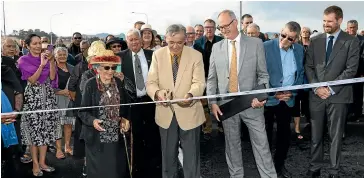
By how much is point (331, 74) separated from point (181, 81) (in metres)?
1.90

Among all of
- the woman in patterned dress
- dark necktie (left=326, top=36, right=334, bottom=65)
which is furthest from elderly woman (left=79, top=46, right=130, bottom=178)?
dark necktie (left=326, top=36, right=334, bottom=65)

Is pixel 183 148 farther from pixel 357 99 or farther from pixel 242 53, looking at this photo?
pixel 357 99

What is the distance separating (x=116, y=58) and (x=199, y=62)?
943 millimetres

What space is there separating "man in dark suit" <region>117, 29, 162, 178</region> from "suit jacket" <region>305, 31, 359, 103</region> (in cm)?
217

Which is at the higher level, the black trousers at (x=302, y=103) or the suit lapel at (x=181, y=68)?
the suit lapel at (x=181, y=68)

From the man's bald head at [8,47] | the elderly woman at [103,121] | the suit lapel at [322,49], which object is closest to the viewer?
the elderly woman at [103,121]

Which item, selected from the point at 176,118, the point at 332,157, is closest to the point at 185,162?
the point at 176,118

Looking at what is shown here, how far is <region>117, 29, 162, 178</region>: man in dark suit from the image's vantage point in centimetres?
486

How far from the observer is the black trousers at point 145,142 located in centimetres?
507

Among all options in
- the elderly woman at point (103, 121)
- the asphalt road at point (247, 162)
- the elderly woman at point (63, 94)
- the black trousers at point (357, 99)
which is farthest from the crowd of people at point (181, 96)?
the black trousers at point (357, 99)

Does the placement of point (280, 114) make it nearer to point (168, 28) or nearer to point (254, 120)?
point (254, 120)

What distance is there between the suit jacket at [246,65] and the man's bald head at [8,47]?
3.51 m

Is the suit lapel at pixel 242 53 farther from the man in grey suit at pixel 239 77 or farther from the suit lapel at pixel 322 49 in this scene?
the suit lapel at pixel 322 49

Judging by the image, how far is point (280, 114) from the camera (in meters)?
4.78
